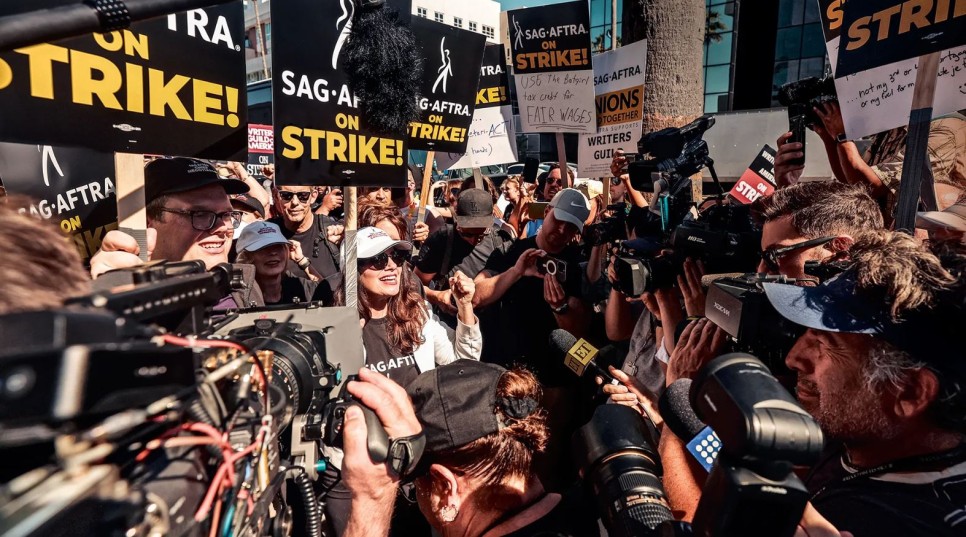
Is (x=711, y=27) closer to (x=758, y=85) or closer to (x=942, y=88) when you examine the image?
(x=758, y=85)

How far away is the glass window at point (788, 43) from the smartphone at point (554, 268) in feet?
68.5

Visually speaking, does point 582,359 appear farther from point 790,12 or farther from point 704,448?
point 790,12

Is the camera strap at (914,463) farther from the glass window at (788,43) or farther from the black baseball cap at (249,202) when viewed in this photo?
the glass window at (788,43)

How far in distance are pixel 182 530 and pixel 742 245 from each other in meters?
2.28

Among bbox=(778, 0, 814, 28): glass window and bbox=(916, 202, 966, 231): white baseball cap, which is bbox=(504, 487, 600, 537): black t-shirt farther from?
bbox=(778, 0, 814, 28): glass window

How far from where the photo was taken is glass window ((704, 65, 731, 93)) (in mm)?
21644

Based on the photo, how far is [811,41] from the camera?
64.5 ft

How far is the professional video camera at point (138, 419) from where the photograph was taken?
58 centimetres

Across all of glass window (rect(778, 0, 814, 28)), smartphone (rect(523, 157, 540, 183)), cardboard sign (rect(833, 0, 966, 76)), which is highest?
glass window (rect(778, 0, 814, 28))

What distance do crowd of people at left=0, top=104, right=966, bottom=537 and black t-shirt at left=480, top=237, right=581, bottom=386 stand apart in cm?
1

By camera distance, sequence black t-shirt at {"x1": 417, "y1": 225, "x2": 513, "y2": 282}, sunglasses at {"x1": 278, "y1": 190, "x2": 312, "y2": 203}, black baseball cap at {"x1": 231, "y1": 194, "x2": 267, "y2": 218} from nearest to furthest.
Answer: black t-shirt at {"x1": 417, "y1": 225, "x2": 513, "y2": 282}
sunglasses at {"x1": 278, "y1": 190, "x2": 312, "y2": 203}
black baseball cap at {"x1": 231, "y1": 194, "x2": 267, "y2": 218}

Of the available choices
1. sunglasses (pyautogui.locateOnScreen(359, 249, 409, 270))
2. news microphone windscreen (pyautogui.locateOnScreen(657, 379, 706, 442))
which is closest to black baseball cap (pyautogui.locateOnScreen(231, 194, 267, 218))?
sunglasses (pyautogui.locateOnScreen(359, 249, 409, 270))

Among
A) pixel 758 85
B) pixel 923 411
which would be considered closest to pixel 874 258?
pixel 923 411

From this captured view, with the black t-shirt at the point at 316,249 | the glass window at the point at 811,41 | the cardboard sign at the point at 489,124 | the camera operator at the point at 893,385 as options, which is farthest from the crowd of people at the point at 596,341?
the glass window at the point at 811,41
